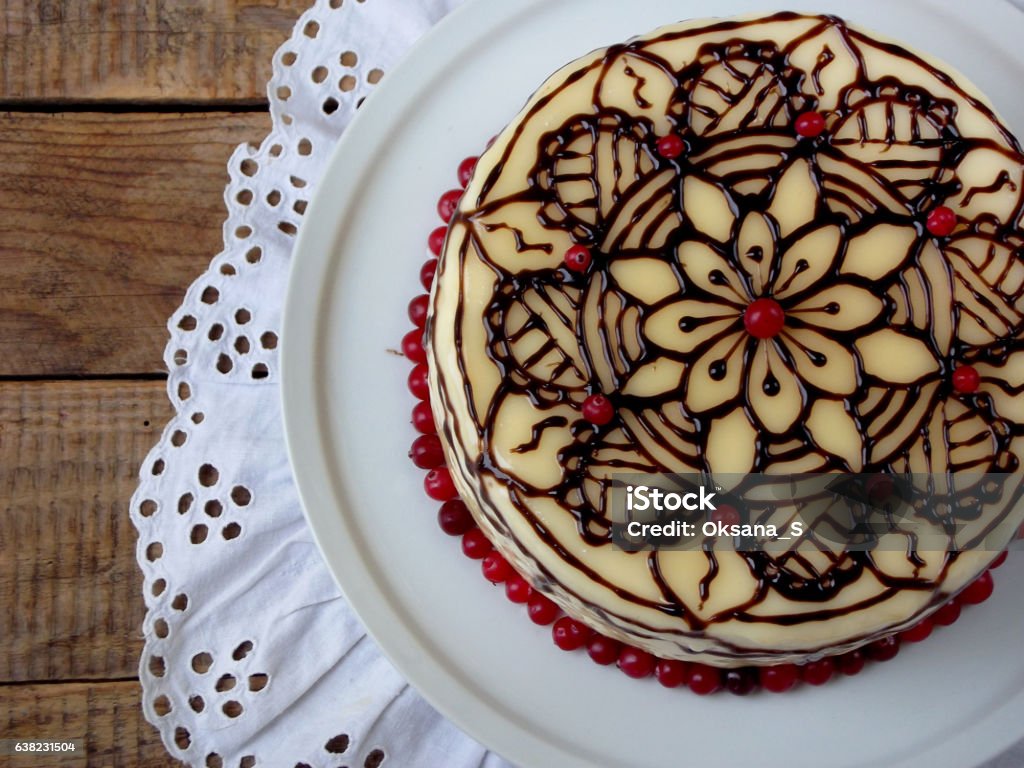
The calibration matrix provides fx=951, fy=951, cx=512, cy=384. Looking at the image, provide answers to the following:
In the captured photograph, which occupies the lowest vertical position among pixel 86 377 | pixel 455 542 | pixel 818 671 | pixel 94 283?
pixel 86 377


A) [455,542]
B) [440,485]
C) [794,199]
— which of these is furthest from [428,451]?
[794,199]

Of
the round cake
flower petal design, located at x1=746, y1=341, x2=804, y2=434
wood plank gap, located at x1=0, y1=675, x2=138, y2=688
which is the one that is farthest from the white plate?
wood plank gap, located at x1=0, y1=675, x2=138, y2=688

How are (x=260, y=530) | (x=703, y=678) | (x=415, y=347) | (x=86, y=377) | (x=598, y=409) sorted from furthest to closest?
(x=86, y=377)
(x=260, y=530)
(x=415, y=347)
(x=703, y=678)
(x=598, y=409)

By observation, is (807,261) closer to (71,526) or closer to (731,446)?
(731,446)

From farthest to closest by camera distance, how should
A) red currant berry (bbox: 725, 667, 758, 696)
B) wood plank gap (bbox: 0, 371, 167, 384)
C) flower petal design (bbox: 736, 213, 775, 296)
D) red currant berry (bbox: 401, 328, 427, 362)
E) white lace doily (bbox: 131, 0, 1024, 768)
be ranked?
1. wood plank gap (bbox: 0, 371, 167, 384)
2. white lace doily (bbox: 131, 0, 1024, 768)
3. red currant berry (bbox: 401, 328, 427, 362)
4. red currant berry (bbox: 725, 667, 758, 696)
5. flower petal design (bbox: 736, 213, 775, 296)

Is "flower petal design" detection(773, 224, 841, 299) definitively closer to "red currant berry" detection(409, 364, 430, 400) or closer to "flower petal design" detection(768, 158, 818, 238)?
"flower petal design" detection(768, 158, 818, 238)
